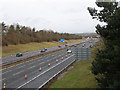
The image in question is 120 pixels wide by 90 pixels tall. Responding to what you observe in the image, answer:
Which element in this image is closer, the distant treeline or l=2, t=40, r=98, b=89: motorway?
l=2, t=40, r=98, b=89: motorway

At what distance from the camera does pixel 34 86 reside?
14609 millimetres

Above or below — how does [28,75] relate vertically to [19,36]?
below

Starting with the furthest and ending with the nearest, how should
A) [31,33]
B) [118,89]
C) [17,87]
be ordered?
[31,33]
[17,87]
[118,89]

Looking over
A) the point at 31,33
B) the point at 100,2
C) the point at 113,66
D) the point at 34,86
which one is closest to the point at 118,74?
the point at 113,66

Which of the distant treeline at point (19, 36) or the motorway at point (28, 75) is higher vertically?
the distant treeline at point (19, 36)

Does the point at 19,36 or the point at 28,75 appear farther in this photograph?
the point at 19,36

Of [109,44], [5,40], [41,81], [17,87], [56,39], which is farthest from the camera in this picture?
[56,39]

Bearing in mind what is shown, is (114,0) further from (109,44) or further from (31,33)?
(31,33)

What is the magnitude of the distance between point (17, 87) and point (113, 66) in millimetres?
10802

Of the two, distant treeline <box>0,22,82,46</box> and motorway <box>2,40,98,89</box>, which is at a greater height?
distant treeline <box>0,22,82,46</box>

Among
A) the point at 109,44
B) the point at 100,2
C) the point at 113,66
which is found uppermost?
the point at 100,2

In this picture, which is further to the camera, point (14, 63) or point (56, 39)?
point (56, 39)

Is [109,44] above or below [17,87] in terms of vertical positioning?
above

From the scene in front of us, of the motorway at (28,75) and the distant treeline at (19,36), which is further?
the distant treeline at (19,36)
